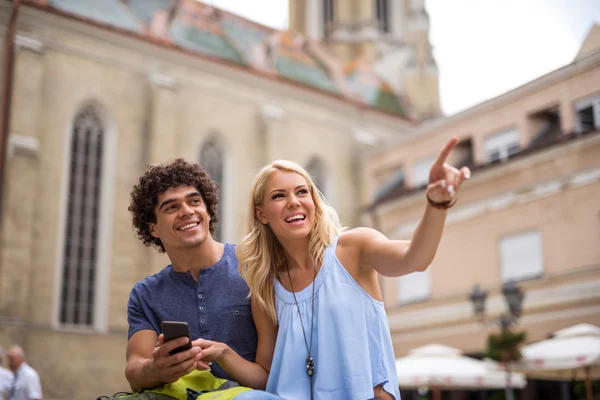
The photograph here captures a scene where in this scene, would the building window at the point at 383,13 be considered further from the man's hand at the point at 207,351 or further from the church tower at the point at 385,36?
the man's hand at the point at 207,351

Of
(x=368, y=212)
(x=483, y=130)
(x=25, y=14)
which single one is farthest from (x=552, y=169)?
(x=25, y=14)

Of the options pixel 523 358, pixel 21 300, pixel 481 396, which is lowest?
pixel 481 396

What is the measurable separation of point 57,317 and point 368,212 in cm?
1071

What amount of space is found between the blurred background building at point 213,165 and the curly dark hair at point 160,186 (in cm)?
1404

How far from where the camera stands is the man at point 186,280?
2.83 meters

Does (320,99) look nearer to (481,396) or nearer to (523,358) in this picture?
(481,396)

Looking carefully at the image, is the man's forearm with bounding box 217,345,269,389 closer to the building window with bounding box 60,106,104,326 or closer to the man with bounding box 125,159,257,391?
the man with bounding box 125,159,257,391

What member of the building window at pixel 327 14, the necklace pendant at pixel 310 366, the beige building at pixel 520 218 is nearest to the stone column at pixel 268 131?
the beige building at pixel 520 218

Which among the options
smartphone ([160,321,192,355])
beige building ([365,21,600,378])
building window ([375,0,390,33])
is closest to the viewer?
smartphone ([160,321,192,355])

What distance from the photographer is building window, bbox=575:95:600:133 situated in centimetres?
1665

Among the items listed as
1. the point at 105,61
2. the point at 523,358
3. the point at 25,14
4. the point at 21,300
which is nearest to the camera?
the point at 523,358

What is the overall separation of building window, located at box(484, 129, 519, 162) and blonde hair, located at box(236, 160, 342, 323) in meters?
16.8

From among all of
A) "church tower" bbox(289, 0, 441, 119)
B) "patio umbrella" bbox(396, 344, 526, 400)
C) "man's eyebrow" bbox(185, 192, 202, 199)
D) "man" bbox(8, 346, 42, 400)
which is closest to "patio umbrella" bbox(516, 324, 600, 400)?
"patio umbrella" bbox(396, 344, 526, 400)

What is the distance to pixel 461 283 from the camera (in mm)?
18984
